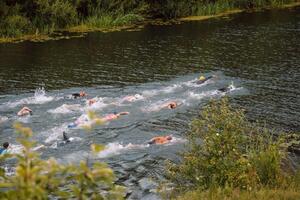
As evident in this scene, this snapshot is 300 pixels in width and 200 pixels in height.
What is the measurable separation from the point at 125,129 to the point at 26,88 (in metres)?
9.88

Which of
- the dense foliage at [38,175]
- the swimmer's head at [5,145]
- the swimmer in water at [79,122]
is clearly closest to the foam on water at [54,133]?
the swimmer in water at [79,122]

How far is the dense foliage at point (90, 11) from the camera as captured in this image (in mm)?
46500

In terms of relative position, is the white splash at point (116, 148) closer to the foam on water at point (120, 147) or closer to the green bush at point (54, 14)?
the foam on water at point (120, 147)

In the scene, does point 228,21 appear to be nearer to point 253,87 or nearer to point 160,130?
point 253,87

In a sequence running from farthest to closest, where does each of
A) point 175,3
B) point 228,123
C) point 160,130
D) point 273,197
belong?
point 175,3 → point 160,130 → point 228,123 → point 273,197

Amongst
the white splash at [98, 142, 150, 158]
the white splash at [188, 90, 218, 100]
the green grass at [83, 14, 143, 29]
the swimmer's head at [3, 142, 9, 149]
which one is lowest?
the white splash at [98, 142, 150, 158]

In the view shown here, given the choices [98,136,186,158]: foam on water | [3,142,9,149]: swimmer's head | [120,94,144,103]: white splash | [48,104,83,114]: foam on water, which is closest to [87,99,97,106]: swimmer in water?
[48,104,83,114]: foam on water

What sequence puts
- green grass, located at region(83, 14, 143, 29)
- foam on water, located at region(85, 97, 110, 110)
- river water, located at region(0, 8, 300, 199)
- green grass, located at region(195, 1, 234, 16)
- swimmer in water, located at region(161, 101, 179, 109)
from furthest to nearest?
green grass, located at region(195, 1, 234, 16)
green grass, located at region(83, 14, 143, 29)
foam on water, located at region(85, 97, 110, 110)
swimmer in water, located at region(161, 101, 179, 109)
river water, located at region(0, 8, 300, 199)

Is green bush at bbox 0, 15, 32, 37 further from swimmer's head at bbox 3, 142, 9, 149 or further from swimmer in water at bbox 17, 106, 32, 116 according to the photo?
swimmer's head at bbox 3, 142, 9, 149

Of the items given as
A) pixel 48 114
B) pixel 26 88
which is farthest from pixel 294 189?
pixel 26 88

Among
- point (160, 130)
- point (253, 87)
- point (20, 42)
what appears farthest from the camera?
point (20, 42)

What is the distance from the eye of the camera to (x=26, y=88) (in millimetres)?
29656

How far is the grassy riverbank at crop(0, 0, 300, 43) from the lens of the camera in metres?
46.2

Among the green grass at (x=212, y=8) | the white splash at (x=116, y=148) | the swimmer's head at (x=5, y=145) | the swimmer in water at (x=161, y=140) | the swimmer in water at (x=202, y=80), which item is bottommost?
the white splash at (x=116, y=148)
